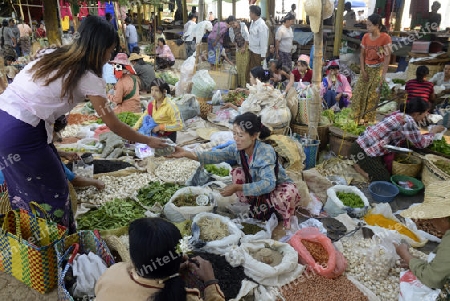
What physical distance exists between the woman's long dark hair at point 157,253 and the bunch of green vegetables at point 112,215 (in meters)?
1.76

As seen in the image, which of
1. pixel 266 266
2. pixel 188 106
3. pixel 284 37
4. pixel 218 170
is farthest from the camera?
pixel 284 37

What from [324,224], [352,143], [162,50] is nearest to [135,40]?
[162,50]

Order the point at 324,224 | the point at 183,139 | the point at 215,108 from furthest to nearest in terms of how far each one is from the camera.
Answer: the point at 215,108 → the point at 183,139 → the point at 324,224

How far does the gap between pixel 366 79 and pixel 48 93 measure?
5093mm

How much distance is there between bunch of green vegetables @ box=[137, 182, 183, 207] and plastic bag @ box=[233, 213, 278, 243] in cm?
80

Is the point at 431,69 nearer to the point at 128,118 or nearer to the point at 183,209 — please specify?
the point at 128,118

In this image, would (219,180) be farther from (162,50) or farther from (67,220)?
(162,50)

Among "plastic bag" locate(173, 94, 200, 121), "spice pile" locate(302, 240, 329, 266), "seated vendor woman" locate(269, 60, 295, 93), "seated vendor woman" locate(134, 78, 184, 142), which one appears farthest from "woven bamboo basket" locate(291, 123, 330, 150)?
"spice pile" locate(302, 240, 329, 266)

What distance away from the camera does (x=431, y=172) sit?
4.08 meters

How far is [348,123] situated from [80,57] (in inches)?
161

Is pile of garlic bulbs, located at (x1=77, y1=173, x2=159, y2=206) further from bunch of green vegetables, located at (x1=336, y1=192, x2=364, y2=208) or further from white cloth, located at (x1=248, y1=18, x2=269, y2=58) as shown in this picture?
white cloth, located at (x1=248, y1=18, x2=269, y2=58)

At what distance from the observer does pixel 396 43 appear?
10.1 metres

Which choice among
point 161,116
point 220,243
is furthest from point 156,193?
point 161,116

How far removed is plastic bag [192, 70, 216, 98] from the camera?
6855mm
